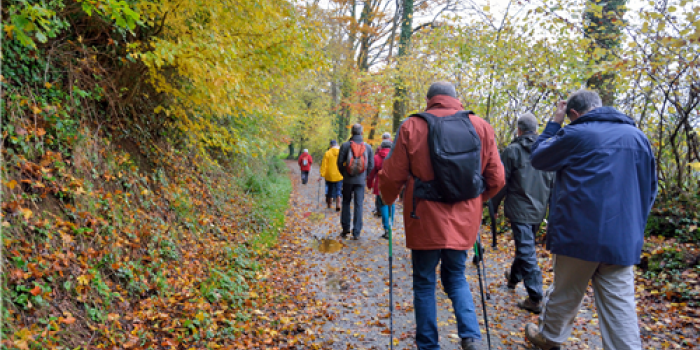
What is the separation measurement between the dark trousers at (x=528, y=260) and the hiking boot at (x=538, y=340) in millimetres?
935

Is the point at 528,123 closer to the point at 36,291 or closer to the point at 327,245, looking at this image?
the point at 327,245

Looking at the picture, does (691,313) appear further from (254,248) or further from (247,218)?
(247,218)

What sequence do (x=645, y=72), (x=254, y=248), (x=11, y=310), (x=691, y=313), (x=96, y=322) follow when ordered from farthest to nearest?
(x=254, y=248) → (x=645, y=72) → (x=691, y=313) → (x=96, y=322) → (x=11, y=310)

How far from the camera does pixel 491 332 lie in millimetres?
4066

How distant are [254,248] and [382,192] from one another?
13.1 ft

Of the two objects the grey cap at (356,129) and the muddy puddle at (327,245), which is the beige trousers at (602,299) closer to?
the muddy puddle at (327,245)

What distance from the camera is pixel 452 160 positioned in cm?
300

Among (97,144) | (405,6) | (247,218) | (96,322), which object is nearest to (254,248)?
(247,218)

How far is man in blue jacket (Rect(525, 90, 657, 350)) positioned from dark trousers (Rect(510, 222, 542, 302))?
134 cm

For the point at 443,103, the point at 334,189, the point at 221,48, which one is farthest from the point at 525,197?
the point at 334,189

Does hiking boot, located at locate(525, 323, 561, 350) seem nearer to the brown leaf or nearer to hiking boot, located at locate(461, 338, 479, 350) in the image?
hiking boot, located at locate(461, 338, 479, 350)

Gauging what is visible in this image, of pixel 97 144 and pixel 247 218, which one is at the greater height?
pixel 97 144

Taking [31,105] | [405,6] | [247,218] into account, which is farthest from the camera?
[405,6]

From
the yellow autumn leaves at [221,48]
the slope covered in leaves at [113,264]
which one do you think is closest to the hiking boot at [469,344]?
the slope covered in leaves at [113,264]
